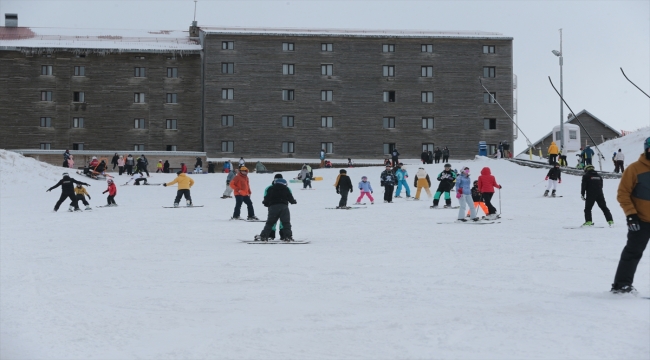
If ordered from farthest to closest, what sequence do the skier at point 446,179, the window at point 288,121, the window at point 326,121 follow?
the window at point 326,121 → the window at point 288,121 → the skier at point 446,179

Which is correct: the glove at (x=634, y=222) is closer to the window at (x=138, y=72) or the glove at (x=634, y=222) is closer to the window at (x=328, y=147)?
the window at (x=328, y=147)

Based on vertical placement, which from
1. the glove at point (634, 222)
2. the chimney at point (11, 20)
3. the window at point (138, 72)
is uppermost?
the chimney at point (11, 20)

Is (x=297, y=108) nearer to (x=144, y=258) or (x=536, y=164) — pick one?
(x=536, y=164)

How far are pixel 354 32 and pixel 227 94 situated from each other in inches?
413

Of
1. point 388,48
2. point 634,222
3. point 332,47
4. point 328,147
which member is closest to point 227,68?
point 332,47

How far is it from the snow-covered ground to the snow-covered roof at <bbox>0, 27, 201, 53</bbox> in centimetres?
4157

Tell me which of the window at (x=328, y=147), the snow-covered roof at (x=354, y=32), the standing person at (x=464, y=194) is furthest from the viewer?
the window at (x=328, y=147)

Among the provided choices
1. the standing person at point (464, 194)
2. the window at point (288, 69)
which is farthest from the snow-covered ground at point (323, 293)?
the window at point (288, 69)

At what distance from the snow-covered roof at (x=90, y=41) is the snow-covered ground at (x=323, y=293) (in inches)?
1636

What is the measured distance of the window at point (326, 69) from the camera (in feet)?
195

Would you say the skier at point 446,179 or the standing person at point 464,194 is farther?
the skier at point 446,179

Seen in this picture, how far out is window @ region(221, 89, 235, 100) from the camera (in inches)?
2312

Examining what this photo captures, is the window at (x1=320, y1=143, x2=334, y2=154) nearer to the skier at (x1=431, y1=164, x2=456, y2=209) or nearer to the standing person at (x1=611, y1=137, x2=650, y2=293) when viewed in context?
the skier at (x1=431, y1=164, x2=456, y2=209)

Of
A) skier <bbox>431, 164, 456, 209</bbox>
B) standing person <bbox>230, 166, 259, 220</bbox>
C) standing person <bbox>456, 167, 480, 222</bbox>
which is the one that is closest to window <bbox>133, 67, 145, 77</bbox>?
skier <bbox>431, 164, 456, 209</bbox>
